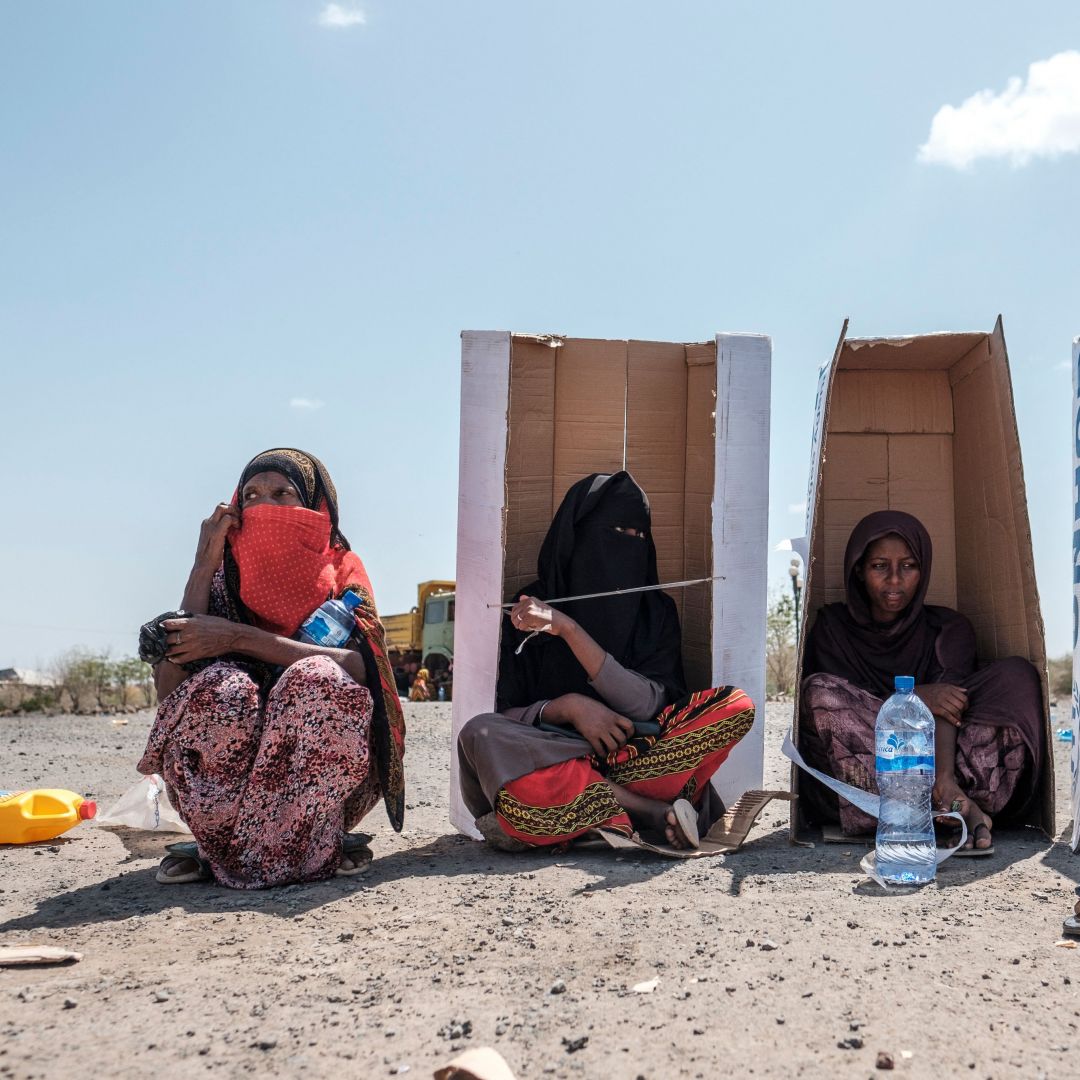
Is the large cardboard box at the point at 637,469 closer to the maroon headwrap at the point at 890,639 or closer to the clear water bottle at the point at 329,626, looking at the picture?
the maroon headwrap at the point at 890,639

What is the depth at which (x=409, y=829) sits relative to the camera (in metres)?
4.76

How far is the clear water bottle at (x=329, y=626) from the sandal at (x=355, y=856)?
687 millimetres

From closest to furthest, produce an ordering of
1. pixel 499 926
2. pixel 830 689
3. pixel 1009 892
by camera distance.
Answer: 1. pixel 499 926
2. pixel 1009 892
3. pixel 830 689

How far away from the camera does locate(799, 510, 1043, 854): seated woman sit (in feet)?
13.9

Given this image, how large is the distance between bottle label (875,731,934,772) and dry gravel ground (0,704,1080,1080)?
0.37m

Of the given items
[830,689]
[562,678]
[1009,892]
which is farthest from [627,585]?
[1009,892]

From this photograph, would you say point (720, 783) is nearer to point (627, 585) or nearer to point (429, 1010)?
point (627, 585)

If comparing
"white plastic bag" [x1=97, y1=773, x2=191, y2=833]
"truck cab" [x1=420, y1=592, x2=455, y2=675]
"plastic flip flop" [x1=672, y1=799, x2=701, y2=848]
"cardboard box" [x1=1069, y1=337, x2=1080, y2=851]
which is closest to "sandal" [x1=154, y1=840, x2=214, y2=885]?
"white plastic bag" [x1=97, y1=773, x2=191, y2=833]

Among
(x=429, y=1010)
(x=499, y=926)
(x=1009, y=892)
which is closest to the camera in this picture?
(x=429, y=1010)

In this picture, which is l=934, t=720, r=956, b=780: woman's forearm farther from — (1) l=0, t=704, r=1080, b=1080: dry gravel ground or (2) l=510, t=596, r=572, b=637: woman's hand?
(2) l=510, t=596, r=572, b=637: woman's hand

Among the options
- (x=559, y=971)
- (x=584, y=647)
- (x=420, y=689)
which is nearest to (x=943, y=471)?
(x=584, y=647)

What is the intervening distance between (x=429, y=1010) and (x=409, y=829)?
2577mm

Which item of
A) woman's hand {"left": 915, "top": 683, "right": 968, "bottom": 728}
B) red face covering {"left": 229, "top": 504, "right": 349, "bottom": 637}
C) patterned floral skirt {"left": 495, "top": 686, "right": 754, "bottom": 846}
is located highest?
red face covering {"left": 229, "top": 504, "right": 349, "bottom": 637}

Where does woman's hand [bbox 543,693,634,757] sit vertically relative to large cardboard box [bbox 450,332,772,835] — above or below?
below
